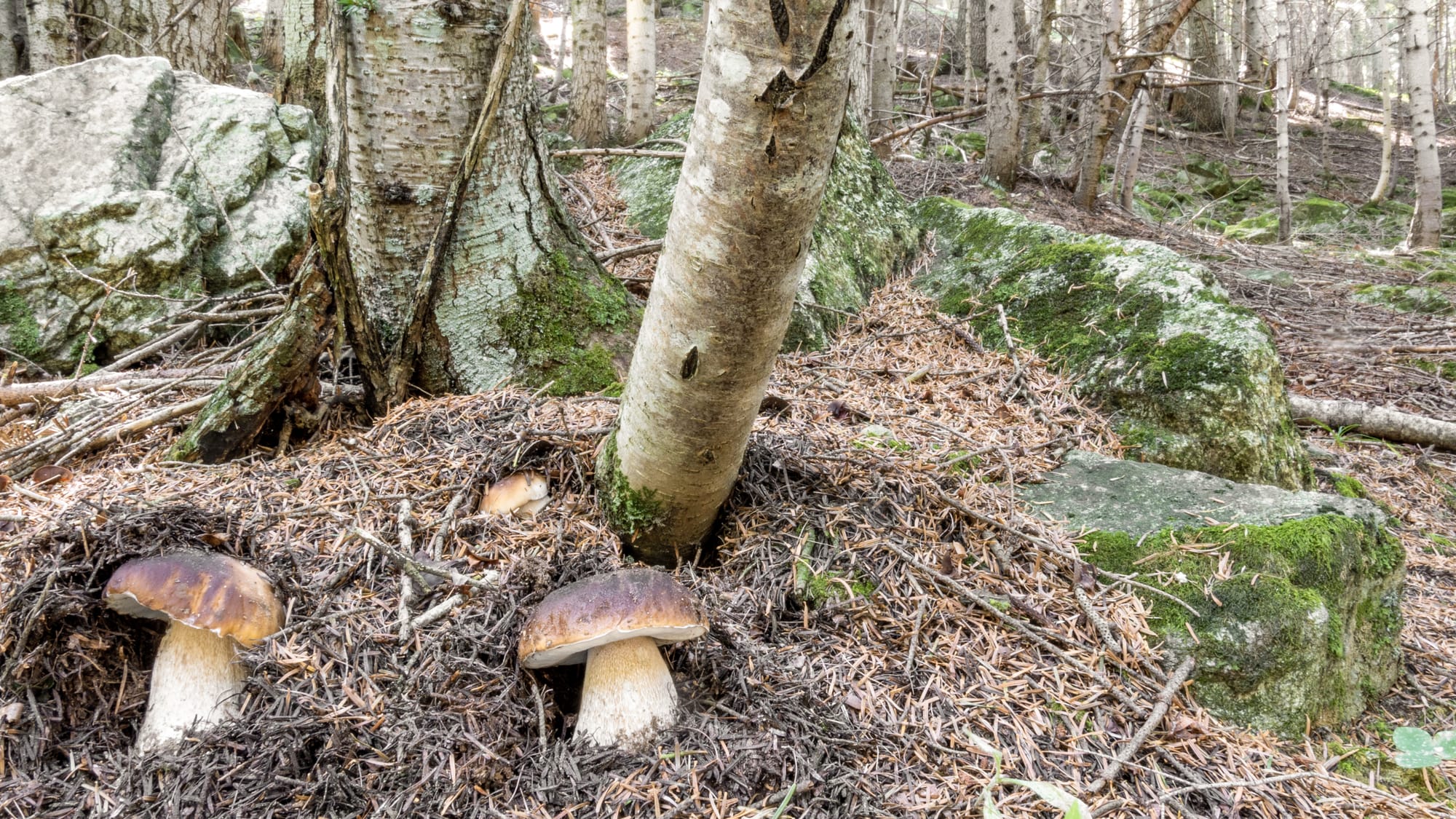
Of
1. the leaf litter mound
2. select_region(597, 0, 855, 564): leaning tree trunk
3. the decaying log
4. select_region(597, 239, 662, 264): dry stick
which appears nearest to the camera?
select_region(597, 0, 855, 564): leaning tree trunk

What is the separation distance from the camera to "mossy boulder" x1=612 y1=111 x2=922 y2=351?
442cm

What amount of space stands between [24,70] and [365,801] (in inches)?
269

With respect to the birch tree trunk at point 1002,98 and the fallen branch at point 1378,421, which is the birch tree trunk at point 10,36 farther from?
the fallen branch at point 1378,421

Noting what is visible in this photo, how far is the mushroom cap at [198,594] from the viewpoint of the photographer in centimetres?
175

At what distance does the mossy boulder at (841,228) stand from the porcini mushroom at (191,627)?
2.86m

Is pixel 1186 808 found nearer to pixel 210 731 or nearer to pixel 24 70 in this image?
pixel 210 731

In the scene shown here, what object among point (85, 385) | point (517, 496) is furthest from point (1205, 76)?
point (85, 385)

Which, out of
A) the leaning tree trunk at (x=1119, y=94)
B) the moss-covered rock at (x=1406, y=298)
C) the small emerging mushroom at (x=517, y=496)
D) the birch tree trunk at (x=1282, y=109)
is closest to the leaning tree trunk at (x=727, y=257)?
the small emerging mushroom at (x=517, y=496)

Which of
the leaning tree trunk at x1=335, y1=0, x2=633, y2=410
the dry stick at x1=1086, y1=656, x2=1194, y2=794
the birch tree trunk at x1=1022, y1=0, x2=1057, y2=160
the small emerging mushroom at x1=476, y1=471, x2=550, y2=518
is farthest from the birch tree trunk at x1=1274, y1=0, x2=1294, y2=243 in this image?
the small emerging mushroom at x1=476, y1=471, x2=550, y2=518

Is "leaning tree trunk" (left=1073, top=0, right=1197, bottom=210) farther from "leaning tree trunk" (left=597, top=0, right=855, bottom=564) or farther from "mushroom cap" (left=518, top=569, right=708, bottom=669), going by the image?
"mushroom cap" (left=518, top=569, right=708, bottom=669)

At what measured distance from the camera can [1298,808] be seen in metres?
1.95

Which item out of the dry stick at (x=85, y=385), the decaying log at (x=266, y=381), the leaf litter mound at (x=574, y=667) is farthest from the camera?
the dry stick at (x=85, y=385)

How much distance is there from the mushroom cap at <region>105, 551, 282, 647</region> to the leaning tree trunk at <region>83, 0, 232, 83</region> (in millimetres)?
4826

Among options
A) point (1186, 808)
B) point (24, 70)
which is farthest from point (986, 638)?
point (24, 70)
